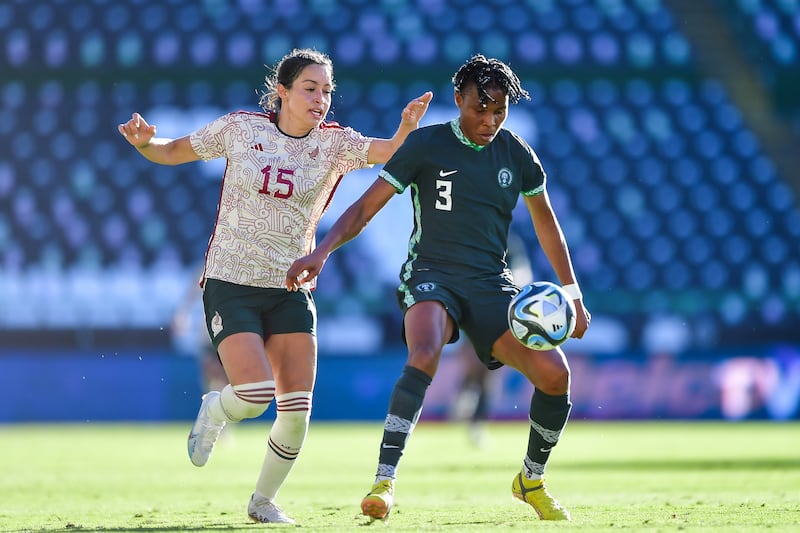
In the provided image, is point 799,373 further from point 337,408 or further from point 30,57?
point 30,57

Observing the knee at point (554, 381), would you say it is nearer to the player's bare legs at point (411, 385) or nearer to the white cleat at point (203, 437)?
the player's bare legs at point (411, 385)

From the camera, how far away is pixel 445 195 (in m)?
5.61

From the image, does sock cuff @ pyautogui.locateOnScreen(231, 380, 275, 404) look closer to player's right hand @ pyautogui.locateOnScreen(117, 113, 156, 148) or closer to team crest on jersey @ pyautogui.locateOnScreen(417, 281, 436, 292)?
team crest on jersey @ pyautogui.locateOnScreen(417, 281, 436, 292)

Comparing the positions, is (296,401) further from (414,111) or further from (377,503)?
(414,111)

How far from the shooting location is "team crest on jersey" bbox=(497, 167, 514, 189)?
5.68m

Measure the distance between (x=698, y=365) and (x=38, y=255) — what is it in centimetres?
1126

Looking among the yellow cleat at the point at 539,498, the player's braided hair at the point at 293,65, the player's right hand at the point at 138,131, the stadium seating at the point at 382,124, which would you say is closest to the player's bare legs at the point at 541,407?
the yellow cleat at the point at 539,498

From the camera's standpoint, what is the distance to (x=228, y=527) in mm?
5445

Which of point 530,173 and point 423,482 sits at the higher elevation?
point 530,173

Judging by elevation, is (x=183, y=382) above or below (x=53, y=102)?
below

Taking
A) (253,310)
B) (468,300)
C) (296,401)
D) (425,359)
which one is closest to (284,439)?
(296,401)

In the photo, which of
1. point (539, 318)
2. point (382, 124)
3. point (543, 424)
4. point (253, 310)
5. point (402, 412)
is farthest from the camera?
point (382, 124)

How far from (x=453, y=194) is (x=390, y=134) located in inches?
711

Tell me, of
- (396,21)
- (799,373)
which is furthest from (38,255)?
(799,373)
